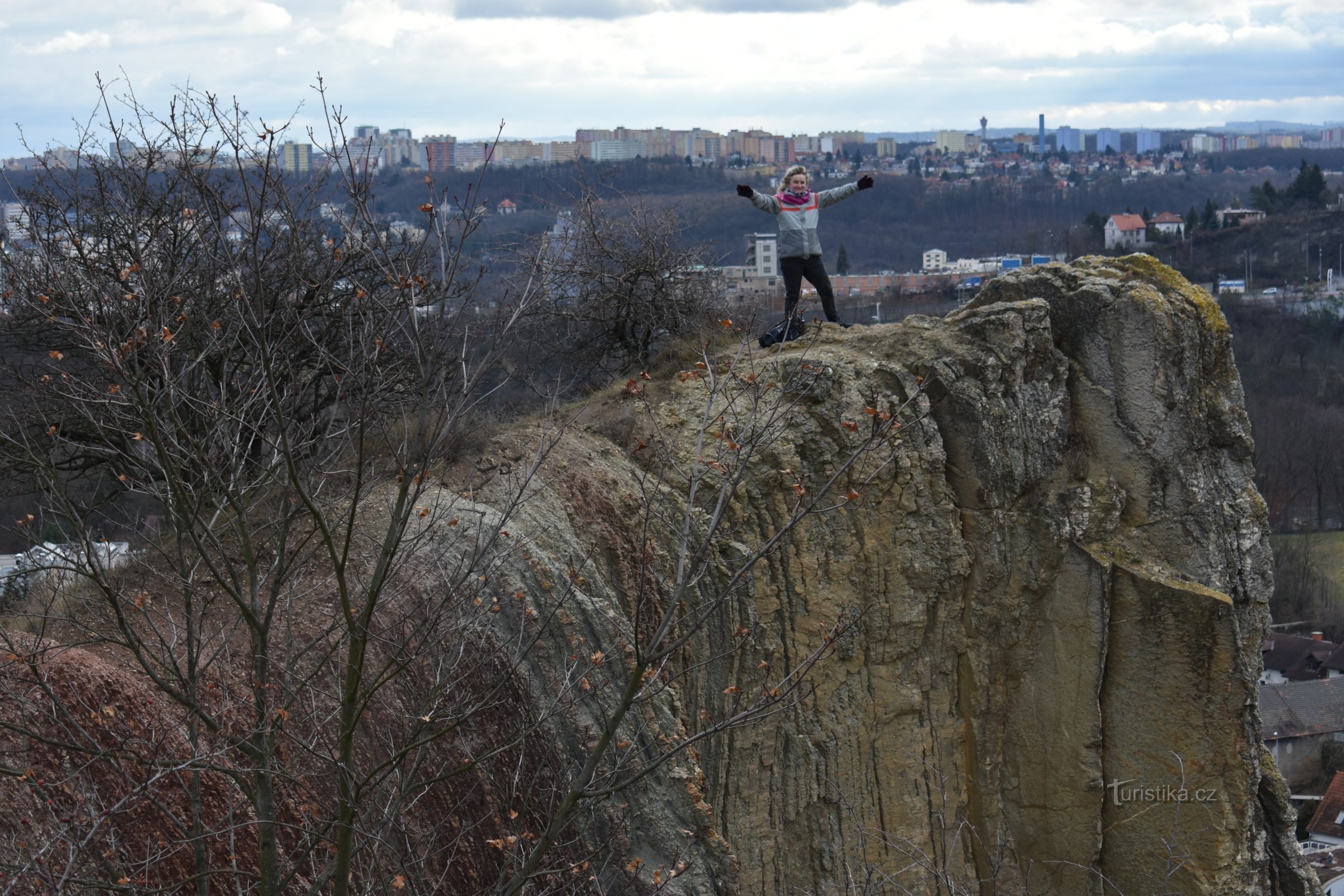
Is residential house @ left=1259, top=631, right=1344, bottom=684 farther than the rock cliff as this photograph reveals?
Yes

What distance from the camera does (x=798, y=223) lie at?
12.0 m

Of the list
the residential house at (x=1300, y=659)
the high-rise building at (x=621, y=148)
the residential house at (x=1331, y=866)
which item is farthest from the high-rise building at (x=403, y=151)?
the high-rise building at (x=621, y=148)

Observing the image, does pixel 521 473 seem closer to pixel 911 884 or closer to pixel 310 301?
pixel 310 301

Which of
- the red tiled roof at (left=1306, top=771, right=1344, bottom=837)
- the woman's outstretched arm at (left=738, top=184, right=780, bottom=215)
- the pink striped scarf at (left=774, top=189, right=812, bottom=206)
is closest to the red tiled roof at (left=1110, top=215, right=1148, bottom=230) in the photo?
the red tiled roof at (left=1306, top=771, right=1344, bottom=837)

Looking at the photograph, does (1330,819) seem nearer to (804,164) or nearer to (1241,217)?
(804,164)

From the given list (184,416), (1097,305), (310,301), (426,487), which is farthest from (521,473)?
(1097,305)

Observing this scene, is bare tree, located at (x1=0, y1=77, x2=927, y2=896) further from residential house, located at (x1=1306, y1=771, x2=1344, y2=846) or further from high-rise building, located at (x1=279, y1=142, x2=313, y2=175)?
residential house, located at (x1=1306, y1=771, x2=1344, y2=846)

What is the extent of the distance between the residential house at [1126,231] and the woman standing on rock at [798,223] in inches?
2347

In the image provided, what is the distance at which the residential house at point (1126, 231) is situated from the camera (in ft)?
233

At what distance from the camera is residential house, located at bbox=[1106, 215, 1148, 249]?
233 ft

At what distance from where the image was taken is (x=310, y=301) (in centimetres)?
1185

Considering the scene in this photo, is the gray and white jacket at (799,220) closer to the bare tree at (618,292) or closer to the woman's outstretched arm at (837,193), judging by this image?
the woman's outstretched arm at (837,193)

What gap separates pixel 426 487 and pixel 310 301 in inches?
135

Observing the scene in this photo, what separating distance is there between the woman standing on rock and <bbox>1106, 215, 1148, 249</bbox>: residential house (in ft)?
196
